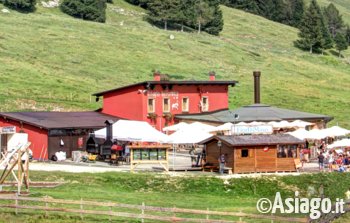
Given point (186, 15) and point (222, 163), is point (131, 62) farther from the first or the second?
point (222, 163)

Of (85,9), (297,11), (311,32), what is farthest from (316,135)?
(297,11)

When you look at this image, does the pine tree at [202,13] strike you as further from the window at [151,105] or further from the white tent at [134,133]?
the white tent at [134,133]

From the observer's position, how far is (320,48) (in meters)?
155

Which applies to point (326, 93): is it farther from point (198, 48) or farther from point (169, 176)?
point (169, 176)

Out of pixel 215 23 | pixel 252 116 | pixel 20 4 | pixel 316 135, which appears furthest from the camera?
pixel 215 23

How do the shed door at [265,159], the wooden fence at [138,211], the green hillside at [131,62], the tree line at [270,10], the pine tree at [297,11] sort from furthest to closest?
the tree line at [270,10], the pine tree at [297,11], the green hillside at [131,62], the shed door at [265,159], the wooden fence at [138,211]

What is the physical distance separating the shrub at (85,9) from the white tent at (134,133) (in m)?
84.3

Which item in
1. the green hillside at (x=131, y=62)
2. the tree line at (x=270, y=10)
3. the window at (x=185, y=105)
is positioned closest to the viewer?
the window at (x=185, y=105)

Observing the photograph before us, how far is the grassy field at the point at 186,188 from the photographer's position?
129 feet

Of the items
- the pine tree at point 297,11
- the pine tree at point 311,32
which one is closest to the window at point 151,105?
the pine tree at point 311,32

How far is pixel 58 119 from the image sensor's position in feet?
204

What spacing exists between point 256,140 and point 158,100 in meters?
21.2

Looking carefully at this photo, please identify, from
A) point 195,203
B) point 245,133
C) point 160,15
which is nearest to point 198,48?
point 160,15

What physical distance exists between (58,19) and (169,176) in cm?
8899
